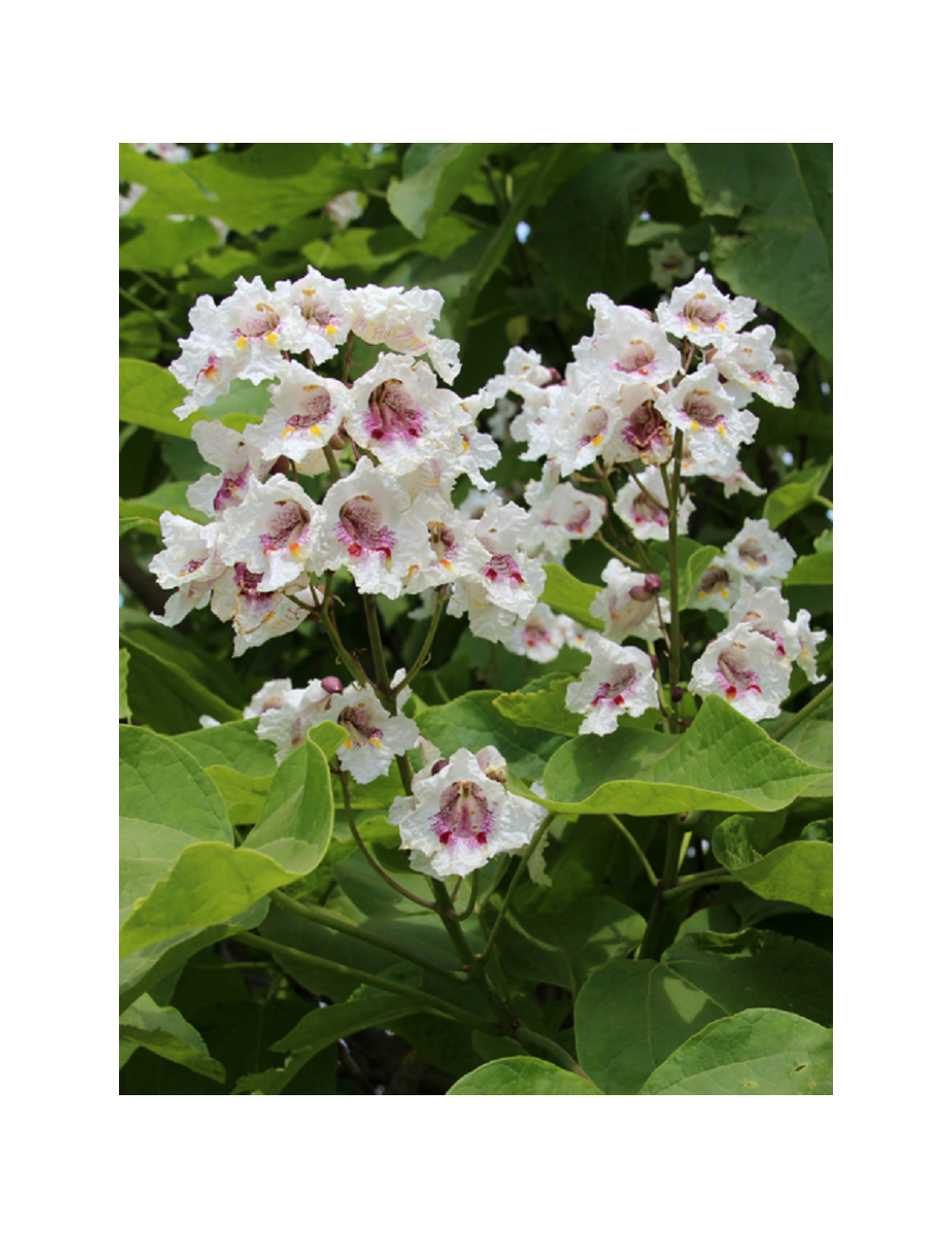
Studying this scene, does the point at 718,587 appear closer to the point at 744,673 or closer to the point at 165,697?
the point at 744,673

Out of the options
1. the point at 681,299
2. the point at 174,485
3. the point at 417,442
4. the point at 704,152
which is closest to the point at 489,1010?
the point at 417,442

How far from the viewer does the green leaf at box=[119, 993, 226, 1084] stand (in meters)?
1.25

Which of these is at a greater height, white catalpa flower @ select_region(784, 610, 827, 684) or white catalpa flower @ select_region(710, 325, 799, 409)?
white catalpa flower @ select_region(710, 325, 799, 409)

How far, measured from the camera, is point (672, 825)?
1.45m

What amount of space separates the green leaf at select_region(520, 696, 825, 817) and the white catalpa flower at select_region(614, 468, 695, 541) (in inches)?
17.0

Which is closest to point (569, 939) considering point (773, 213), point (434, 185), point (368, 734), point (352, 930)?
point (352, 930)

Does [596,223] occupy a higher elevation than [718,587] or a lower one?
higher

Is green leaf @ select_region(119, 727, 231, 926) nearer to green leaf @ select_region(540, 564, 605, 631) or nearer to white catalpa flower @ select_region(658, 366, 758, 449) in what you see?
green leaf @ select_region(540, 564, 605, 631)

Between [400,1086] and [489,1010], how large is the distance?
577 mm

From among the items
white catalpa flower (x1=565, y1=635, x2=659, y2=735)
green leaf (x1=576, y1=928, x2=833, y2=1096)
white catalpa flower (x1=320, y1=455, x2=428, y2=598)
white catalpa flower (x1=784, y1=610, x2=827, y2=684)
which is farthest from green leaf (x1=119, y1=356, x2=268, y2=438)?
green leaf (x1=576, y1=928, x2=833, y2=1096)

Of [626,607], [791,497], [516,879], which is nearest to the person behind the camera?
[516,879]

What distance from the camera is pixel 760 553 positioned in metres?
1.71

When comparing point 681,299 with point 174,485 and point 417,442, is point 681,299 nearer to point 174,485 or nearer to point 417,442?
point 417,442

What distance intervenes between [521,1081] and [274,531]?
649 millimetres
